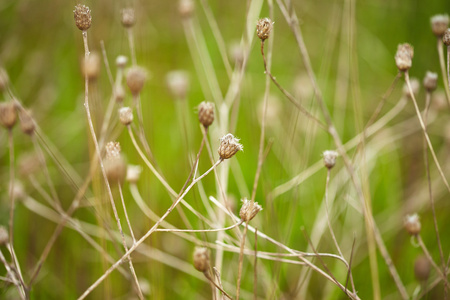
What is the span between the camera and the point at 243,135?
4.33 feet

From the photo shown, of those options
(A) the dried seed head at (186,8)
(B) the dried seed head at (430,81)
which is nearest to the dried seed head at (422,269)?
(B) the dried seed head at (430,81)

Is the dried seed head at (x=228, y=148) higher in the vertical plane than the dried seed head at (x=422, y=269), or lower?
higher

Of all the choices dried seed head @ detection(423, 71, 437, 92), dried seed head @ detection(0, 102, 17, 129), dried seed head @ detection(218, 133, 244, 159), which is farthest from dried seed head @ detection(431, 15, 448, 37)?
dried seed head @ detection(0, 102, 17, 129)

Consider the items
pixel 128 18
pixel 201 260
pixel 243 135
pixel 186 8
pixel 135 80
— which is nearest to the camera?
pixel 201 260

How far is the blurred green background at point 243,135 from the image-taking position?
0.84 m

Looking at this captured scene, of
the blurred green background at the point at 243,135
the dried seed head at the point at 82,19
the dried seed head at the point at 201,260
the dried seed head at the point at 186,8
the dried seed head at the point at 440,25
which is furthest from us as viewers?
the dried seed head at the point at 186,8

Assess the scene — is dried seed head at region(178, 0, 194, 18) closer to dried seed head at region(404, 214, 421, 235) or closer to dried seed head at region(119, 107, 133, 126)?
dried seed head at region(119, 107, 133, 126)

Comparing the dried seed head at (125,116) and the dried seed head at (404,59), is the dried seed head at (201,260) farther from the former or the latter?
the dried seed head at (404,59)

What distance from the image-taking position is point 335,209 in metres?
0.95

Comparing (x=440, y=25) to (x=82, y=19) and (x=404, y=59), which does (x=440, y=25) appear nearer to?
(x=404, y=59)

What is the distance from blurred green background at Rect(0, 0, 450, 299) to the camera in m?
0.84

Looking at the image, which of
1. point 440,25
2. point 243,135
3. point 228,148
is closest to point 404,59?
point 440,25

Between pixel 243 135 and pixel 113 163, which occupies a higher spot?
pixel 113 163

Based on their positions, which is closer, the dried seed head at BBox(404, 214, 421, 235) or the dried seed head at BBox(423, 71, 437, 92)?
the dried seed head at BBox(404, 214, 421, 235)
